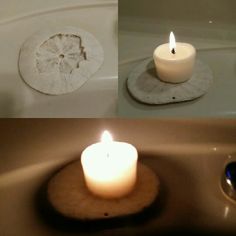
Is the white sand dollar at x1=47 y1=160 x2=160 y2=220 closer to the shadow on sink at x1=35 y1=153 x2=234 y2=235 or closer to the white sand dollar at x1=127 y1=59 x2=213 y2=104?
the shadow on sink at x1=35 y1=153 x2=234 y2=235

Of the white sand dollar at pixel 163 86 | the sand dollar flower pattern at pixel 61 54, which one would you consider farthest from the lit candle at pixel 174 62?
the sand dollar flower pattern at pixel 61 54

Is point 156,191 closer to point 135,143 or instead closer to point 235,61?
point 135,143

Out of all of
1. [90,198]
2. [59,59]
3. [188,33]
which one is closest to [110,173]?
[90,198]

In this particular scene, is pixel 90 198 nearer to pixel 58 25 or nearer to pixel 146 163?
pixel 146 163

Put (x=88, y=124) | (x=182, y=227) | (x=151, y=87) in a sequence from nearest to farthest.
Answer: (x=182, y=227)
(x=88, y=124)
(x=151, y=87)

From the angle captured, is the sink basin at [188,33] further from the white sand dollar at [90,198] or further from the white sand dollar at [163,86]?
the white sand dollar at [90,198]

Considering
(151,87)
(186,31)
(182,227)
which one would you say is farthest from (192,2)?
(182,227)
